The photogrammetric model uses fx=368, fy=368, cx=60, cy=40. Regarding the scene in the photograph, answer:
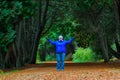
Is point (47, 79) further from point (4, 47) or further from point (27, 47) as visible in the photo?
point (27, 47)

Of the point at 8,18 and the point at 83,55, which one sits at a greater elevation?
the point at 8,18

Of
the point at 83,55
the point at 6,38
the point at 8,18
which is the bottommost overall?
the point at 83,55

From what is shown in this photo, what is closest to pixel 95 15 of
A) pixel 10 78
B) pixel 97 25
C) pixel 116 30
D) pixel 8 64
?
pixel 97 25

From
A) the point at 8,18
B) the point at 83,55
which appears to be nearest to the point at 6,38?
the point at 8,18

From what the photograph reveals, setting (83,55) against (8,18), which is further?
(83,55)

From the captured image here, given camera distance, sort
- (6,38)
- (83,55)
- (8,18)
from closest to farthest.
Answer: (8,18) < (6,38) < (83,55)

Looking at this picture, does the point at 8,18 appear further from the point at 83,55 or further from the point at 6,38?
the point at 83,55

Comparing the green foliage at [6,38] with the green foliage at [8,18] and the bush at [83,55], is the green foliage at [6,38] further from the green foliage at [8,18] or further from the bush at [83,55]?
the bush at [83,55]

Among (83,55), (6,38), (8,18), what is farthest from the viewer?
(83,55)

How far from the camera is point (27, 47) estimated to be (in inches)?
1331

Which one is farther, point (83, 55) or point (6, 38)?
point (83, 55)

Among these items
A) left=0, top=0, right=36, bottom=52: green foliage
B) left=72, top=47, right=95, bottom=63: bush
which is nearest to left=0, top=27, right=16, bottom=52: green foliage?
left=0, top=0, right=36, bottom=52: green foliage

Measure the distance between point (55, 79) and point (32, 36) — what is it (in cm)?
Answer: 2007

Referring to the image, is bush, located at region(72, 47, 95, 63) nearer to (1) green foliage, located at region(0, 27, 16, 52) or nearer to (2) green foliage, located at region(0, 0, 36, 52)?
(2) green foliage, located at region(0, 0, 36, 52)
